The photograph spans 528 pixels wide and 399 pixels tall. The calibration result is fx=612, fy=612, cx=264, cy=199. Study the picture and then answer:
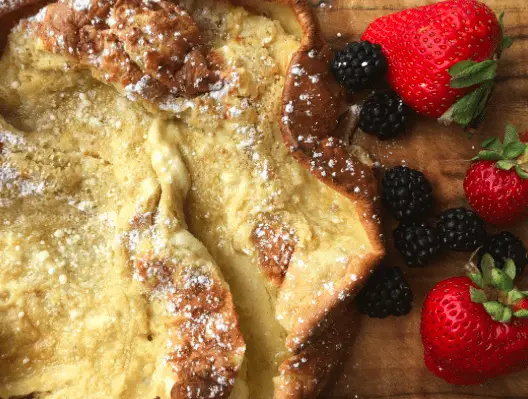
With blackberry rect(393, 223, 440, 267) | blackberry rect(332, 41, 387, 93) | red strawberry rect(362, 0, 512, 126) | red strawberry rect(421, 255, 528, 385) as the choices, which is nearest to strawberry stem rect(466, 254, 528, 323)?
red strawberry rect(421, 255, 528, 385)

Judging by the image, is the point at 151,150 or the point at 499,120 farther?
the point at 499,120

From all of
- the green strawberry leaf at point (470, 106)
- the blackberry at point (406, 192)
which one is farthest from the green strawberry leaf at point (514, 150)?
the blackberry at point (406, 192)

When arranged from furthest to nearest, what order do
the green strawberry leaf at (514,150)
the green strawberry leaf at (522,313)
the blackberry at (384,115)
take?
1. the blackberry at (384,115)
2. the green strawberry leaf at (514,150)
3. the green strawberry leaf at (522,313)

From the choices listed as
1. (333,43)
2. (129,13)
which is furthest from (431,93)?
(129,13)

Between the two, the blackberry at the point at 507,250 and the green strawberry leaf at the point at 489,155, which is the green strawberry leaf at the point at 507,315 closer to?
the blackberry at the point at 507,250

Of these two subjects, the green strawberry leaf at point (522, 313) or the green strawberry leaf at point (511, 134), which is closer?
the green strawberry leaf at point (522, 313)

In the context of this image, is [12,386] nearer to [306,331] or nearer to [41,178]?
[41,178]

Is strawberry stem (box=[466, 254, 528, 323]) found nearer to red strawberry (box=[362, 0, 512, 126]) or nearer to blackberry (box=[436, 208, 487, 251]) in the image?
blackberry (box=[436, 208, 487, 251])

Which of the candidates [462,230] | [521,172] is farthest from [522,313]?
[521,172]
